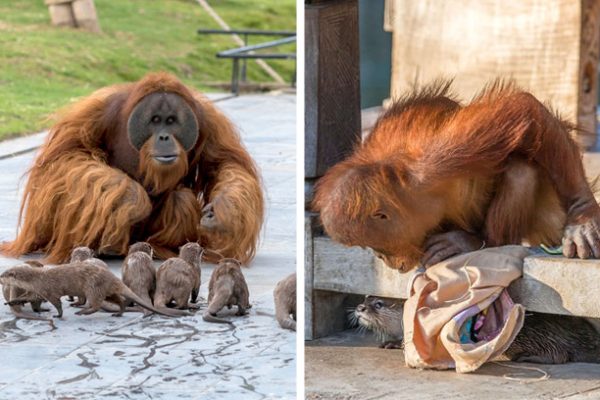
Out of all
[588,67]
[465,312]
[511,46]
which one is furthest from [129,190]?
[588,67]

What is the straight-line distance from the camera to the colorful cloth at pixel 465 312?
3367 millimetres

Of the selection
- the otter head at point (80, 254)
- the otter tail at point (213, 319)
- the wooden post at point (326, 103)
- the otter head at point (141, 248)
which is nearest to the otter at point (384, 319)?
the wooden post at point (326, 103)

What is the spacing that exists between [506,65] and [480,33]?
0.18 m

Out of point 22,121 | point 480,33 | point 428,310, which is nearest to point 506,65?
point 480,33

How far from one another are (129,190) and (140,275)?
2.09 feet

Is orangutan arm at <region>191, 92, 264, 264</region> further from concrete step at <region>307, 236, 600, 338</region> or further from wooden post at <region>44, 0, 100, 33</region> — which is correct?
wooden post at <region>44, 0, 100, 33</region>

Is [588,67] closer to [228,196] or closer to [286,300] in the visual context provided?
[228,196]

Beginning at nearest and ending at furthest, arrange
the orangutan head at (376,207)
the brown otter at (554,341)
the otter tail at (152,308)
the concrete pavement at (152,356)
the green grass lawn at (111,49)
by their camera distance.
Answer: the concrete pavement at (152,356) → the orangutan head at (376,207) → the brown otter at (554,341) → the otter tail at (152,308) → the green grass lawn at (111,49)

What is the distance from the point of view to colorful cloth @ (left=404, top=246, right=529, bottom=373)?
3.37 metres

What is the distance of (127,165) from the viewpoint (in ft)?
15.8

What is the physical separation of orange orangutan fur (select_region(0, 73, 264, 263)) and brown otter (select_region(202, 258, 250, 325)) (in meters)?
0.60

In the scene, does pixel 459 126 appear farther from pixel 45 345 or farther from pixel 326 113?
pixel 45 345

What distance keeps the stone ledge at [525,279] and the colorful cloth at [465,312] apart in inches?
1.8

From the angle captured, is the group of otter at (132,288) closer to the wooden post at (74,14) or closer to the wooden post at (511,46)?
the wooden post at (511,46)
